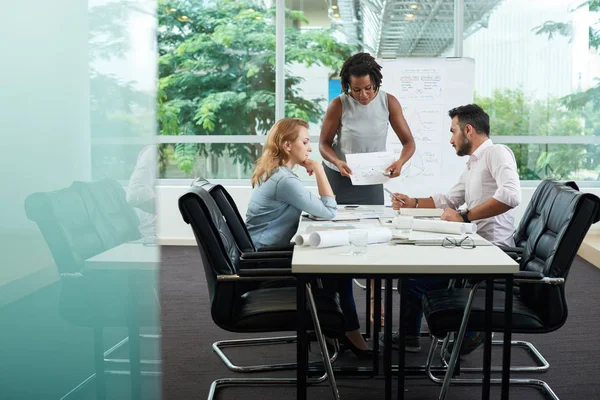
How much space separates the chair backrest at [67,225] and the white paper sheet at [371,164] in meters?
2.67

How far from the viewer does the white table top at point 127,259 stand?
64.0 inches

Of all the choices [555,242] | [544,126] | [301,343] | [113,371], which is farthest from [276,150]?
[544,126]

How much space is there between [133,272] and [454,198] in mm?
2491

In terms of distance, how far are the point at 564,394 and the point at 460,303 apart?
0.80m

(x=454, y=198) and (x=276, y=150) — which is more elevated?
(x=276, y=150)

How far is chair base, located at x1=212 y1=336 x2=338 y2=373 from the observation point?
354 centimetres

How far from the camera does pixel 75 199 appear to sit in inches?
59.1

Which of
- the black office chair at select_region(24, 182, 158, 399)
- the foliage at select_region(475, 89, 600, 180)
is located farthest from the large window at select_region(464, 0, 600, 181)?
the black office chair at select_region(24, 182, 158, 399)

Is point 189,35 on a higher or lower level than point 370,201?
higher

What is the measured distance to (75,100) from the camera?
1.50 meters

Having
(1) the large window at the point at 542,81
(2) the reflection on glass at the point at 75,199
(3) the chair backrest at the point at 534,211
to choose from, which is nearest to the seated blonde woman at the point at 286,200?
(3) the chair backrest at the point at 534,211

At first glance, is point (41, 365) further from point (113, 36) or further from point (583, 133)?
point (583, 133)

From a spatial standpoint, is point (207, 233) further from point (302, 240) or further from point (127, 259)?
point (127, 259)

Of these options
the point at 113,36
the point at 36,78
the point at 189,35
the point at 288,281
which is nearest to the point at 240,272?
the point at 288,281
